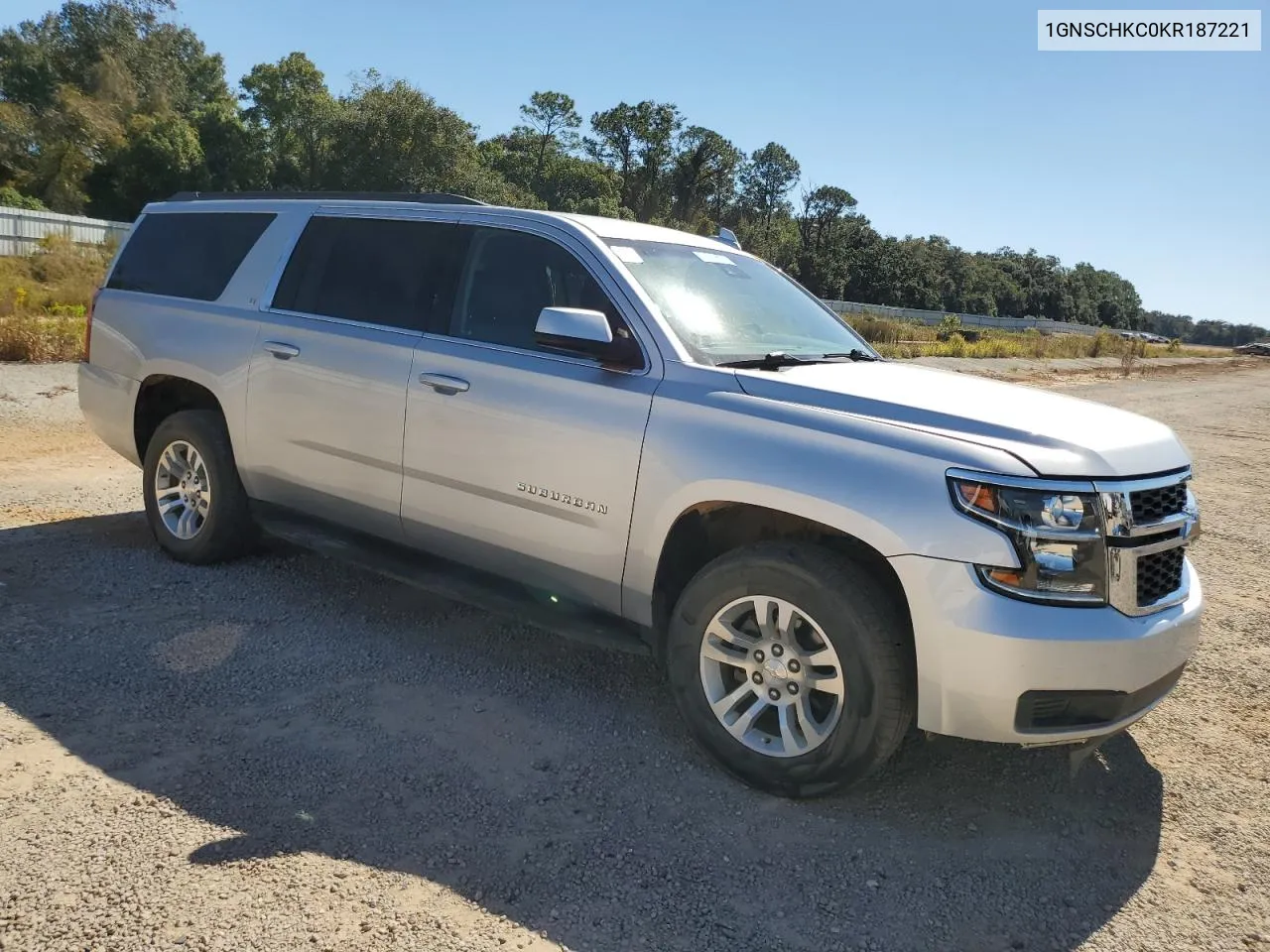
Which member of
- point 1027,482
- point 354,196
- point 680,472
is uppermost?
point 354,196

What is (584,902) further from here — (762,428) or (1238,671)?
(1238,671)

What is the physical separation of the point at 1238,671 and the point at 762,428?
326cm

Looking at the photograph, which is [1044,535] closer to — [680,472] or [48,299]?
[680,472]

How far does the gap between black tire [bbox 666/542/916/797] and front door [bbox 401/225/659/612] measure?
48 centimetres

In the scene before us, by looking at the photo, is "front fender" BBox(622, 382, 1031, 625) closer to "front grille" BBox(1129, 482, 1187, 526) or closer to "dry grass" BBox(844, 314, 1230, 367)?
"front grille" BBox(1129, 482, 1187, 526)

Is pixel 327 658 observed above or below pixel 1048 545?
below

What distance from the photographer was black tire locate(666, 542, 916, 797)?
3.09 m

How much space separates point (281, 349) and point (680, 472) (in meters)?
2.42

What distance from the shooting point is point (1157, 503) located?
125 inches

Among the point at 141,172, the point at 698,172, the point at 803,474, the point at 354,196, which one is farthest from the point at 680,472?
the point at 698,172

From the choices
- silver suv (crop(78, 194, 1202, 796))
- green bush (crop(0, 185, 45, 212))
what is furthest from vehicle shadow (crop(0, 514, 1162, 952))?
green bush (crop(0, 185, 45, 212))

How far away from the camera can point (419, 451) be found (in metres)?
4.25

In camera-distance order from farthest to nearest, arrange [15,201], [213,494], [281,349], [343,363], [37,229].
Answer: [15,201]
[37,229]
[213,494]
[281,349]
[343,363]

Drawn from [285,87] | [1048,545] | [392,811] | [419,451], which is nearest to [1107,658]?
[1048,545]
